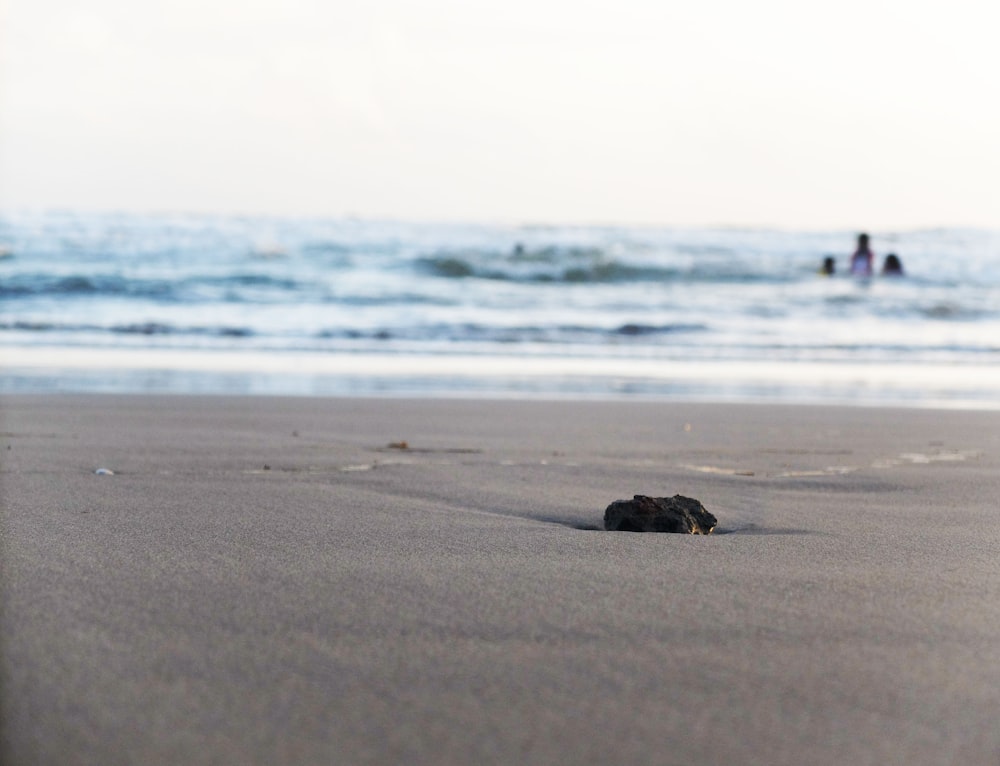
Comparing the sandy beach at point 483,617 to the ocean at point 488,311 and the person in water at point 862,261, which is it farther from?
the person in water at point 862,261

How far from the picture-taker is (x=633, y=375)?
8680mm

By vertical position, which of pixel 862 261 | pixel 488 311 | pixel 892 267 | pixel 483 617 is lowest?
pixel 483 617

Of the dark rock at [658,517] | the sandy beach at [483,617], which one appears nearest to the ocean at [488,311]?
the sandy beach at [483,617]

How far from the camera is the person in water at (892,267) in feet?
71.2

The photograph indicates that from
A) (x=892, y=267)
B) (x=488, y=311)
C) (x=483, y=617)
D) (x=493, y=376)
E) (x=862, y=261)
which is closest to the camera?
(x=483, y=617)

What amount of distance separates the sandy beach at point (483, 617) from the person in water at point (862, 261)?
62.7 feet

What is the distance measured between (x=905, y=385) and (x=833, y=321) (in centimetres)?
751

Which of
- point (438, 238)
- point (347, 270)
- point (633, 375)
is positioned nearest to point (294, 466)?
point (633, 375)

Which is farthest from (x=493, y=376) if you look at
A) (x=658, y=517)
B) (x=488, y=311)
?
(x=488, y=311)

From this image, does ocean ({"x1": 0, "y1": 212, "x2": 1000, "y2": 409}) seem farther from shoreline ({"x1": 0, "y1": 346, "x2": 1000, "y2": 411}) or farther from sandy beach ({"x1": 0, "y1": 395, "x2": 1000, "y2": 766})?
sandy beach ({"x1": 0, "y1": 395, "x2": 1000, "y2": 766})

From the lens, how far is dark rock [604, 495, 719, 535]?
247 centimetres

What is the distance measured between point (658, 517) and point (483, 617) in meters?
0.87

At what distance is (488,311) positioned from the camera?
15844 mm

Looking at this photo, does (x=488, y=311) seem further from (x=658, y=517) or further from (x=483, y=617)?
(x=483, y=617)
